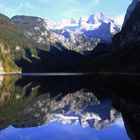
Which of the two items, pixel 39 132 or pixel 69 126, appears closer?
pixel 39 132

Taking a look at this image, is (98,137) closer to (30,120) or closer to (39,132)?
(39,132)

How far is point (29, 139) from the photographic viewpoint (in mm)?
36406

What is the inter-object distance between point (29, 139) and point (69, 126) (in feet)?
31.2

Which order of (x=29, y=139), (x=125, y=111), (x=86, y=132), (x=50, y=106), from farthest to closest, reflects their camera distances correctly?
(x=50, y=106)
(x=125, y=111)
(x=86, y=132)
(x=29, y=139)

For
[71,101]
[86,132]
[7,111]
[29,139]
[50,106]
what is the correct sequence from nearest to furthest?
[29,139] < [86,132] < [7,111] < [50,106] < [71,101]

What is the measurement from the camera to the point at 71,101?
249ft

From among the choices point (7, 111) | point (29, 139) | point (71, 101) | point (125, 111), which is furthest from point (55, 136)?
point (71, 101)

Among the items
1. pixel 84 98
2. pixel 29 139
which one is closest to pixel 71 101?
pixel 84 98

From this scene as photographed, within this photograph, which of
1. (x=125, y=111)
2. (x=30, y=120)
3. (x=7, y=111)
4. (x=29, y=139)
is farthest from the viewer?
(x=7, y=111)

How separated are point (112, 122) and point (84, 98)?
32.4m

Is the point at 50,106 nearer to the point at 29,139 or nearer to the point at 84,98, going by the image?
the point at 84,98

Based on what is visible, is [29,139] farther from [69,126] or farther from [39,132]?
[69,126]

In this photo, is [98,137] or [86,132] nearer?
[98,137]

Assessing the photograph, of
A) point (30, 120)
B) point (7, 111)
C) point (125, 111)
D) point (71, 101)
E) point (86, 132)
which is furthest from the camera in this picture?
point (71, 101)
